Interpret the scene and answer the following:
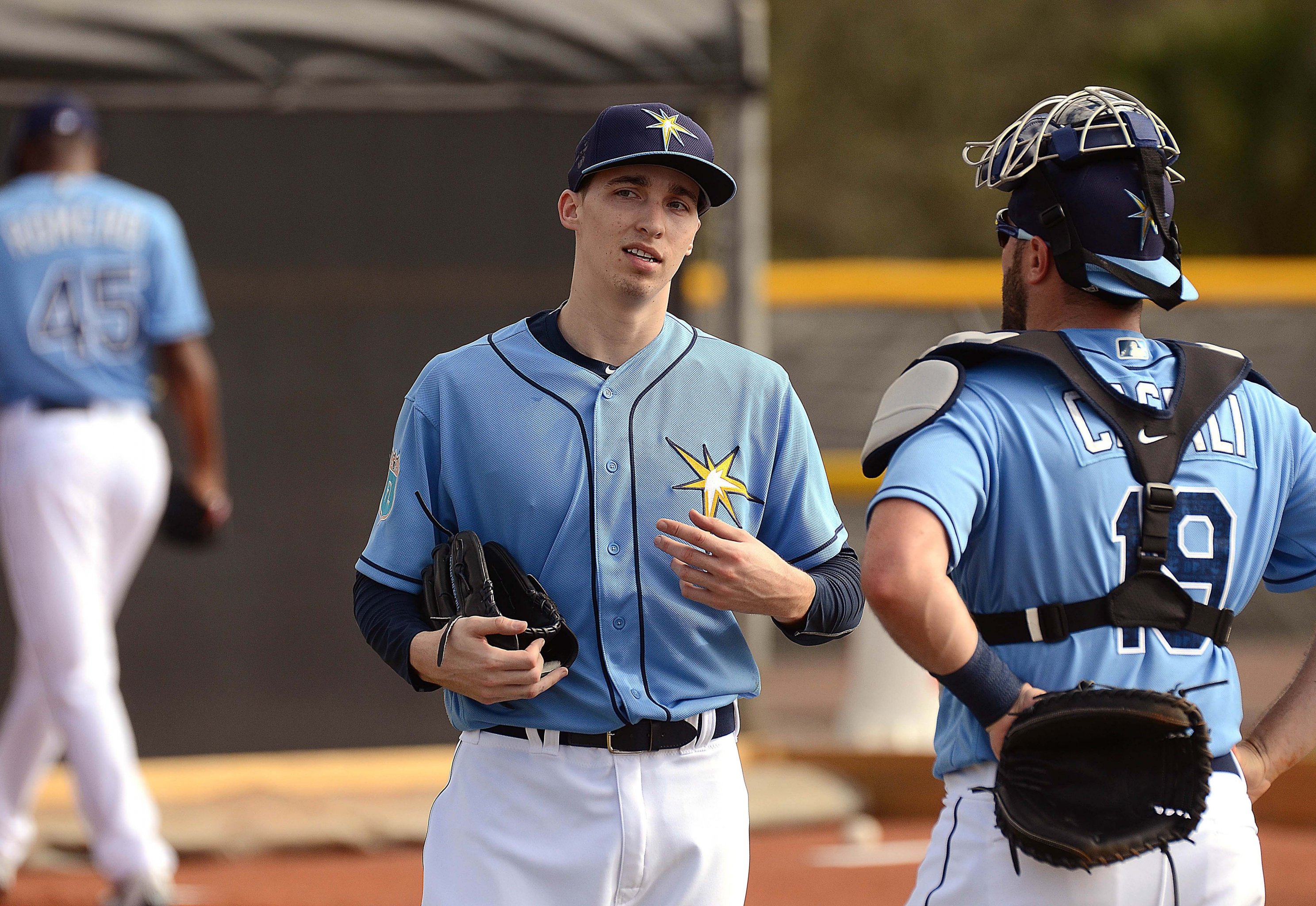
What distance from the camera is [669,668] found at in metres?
2.89

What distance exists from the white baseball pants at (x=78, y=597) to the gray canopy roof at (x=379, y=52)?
5.96ft

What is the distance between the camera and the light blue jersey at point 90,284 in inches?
217

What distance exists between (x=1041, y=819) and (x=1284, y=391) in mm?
9219

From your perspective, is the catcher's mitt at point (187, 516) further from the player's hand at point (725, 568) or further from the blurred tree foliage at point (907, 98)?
the blurred tree foliage at point (907, 98)

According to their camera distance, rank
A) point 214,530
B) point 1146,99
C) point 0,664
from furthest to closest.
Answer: point 1146,99 < point 0,664 < point 214,530

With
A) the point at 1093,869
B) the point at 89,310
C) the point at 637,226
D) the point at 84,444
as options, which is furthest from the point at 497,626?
the point at 89,310

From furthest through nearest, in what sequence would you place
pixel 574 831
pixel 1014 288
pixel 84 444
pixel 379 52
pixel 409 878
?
pixel 379 52 < pixel 409 878 < pixel 84 444 < pixel 574 831 < pixel 1014 288

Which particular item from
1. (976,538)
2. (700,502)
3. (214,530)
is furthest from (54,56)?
(976,538)

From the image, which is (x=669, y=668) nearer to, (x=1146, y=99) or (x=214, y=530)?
(x=214, y=530)

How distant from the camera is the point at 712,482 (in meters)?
2.91

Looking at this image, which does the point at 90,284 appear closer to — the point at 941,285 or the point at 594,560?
the point at 594,560

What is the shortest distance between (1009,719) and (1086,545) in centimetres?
29

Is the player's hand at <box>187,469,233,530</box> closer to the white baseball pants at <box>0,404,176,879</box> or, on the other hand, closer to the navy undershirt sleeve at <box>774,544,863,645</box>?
the white baseball pants at <box>0,404,176,879</box>

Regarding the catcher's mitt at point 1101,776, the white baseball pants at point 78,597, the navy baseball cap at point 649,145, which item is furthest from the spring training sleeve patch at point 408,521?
the white baseball pants at point 78,597
